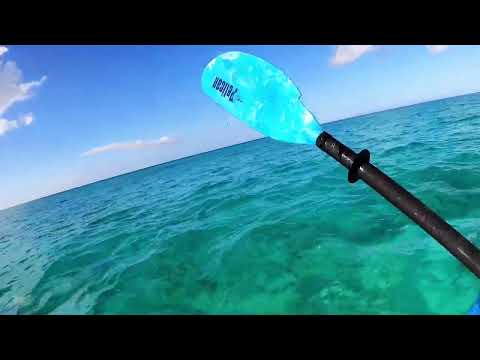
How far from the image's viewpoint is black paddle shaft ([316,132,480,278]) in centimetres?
113

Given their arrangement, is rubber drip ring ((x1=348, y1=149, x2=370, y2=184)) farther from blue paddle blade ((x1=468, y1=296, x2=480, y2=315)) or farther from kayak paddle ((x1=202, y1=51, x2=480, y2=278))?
blue paddle blade ((x1=468, y1=296, x2=480, y2=315))

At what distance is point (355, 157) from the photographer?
1331 millimetres

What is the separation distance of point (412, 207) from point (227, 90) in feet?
4.18

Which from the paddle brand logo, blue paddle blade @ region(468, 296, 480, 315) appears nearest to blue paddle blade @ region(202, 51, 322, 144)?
the paddle brand logo

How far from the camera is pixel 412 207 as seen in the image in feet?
3.99

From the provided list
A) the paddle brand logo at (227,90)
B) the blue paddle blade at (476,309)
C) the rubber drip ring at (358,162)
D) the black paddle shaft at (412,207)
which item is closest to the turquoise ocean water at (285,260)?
the blue paddle blade at (476,309)

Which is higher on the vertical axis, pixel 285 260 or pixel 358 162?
pixel 285 260

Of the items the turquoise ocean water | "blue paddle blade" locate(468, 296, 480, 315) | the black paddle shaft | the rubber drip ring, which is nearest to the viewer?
the black paddle shaft

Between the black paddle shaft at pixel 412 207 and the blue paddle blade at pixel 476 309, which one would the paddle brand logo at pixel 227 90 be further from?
the blue paddle blade at pixel 476 309

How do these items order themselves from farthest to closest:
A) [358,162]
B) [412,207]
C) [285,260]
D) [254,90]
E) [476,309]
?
1. [285,260]
2. [254,90]
3. [476,309]
4. [358,162]
5. [412,207]

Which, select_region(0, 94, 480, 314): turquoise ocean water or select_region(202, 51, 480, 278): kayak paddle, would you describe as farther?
select_region(0, 94, 480, 314): turquoise ocean water

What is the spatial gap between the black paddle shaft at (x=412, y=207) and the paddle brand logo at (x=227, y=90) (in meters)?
0.74

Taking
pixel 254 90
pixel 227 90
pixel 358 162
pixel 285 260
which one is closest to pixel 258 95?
A: pixel 254 90

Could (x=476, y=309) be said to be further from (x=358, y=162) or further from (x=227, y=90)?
(x=227, y=90)
